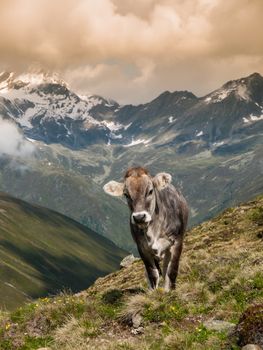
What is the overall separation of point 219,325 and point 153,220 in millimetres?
5356

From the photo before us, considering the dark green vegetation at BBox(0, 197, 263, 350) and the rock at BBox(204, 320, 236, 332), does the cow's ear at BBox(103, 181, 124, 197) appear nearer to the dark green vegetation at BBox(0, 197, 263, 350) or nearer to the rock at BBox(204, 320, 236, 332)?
the dark green vegetation at BBox(0, 197, 263, 350)

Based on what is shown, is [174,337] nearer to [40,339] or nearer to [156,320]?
[156,320]

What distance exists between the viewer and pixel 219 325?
1330 cm

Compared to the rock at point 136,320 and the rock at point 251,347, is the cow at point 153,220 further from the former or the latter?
the rock at point 251,347

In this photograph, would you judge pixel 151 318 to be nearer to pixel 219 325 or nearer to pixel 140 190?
pixel 219 325

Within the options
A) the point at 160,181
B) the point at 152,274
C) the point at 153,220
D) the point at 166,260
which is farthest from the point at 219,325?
the point at 160,181

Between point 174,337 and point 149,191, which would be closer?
point 174,337

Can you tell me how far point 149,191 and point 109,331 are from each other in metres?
4.67

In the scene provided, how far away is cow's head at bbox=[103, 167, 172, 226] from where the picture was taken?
1633 cm

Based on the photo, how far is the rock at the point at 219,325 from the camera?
12.9 m

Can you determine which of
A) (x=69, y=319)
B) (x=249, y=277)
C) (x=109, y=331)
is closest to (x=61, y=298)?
(x=69, y=319)

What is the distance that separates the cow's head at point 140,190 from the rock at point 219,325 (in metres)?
3.77

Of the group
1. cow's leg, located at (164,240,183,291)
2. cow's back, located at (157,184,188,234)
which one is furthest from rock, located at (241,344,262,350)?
cow's back, located at (157,184,188,234)

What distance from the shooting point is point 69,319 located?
56.3 feet
